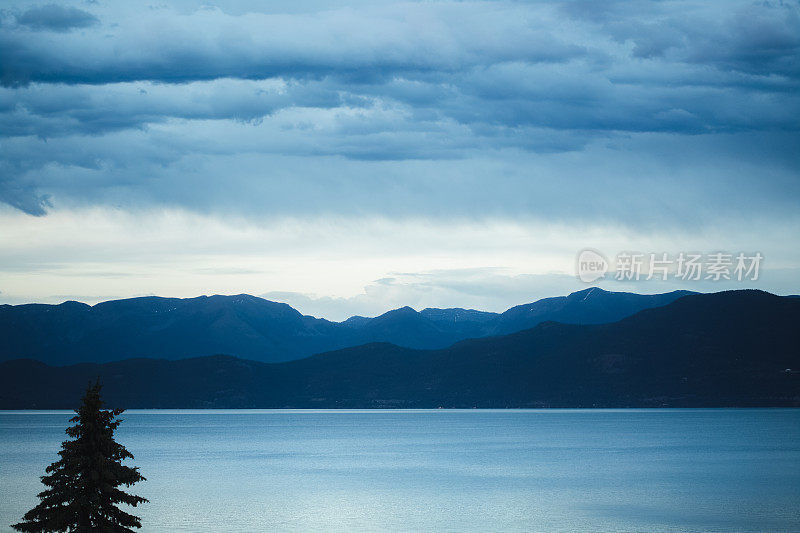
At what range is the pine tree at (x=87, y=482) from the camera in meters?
32.2

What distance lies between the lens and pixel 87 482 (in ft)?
106

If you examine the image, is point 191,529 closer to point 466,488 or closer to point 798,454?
point 466,488

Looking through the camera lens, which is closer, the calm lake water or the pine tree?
the pine tree

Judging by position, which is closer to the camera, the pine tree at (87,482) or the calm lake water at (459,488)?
the pine tree at (87,482)

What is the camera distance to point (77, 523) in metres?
32.3

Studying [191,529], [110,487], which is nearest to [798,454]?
[191,529]

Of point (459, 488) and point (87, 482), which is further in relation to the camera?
point (459, 488)

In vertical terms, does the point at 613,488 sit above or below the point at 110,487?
below

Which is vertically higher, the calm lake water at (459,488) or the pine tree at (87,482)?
the pine tree at (87,482)

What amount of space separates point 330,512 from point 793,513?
37778 mm

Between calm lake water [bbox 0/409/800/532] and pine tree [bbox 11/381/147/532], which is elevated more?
pine tree [bbox 11/381/147/532]

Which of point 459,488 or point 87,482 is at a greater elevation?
point 87,482

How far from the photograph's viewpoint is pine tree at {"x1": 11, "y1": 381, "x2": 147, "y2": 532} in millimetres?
32188

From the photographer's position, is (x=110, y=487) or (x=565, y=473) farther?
(x=565, y=473)
